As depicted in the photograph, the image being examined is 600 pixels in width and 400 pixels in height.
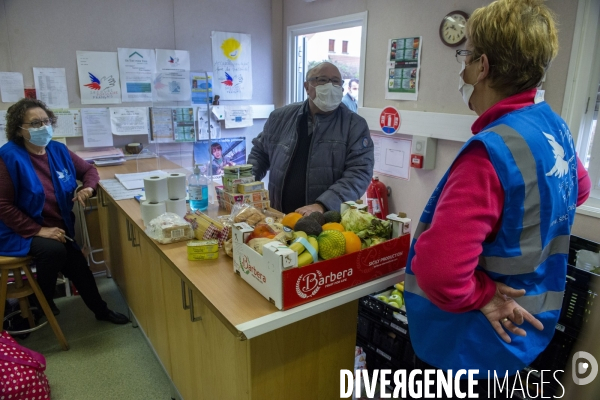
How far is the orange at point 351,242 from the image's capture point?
1259 millimetres

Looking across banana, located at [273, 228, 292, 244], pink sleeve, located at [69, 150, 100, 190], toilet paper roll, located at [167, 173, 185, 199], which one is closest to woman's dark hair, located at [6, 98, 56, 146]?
pink sleeve, located at [69, 150, 100, 190]

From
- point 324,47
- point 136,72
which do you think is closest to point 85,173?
point 136,72

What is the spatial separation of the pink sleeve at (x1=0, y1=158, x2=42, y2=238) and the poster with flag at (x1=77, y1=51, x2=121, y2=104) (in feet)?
3.63

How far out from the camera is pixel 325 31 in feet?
12.1

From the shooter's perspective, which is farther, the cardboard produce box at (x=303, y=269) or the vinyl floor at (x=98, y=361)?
the vinyl floor at (x=98, y=361)

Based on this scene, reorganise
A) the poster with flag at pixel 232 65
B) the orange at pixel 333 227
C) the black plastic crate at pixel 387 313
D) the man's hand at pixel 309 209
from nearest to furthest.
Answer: the orange at pixel 333 227
the man's hand at pixel 309 209
the black plastic crate at pixel 387 313
the poster with flag at pixel 232 65

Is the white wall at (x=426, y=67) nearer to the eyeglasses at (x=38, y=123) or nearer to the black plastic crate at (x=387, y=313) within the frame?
the black plastic crate at (x=387, y=313)

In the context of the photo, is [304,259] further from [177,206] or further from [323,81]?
[323,81]

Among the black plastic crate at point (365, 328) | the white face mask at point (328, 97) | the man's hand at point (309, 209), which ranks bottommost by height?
the black plastic crate at point (365, 328)

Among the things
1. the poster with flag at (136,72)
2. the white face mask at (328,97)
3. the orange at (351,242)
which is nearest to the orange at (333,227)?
the orange at (351,242)

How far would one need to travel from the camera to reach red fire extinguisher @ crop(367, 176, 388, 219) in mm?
3090

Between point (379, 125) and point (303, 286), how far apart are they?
7.12ft

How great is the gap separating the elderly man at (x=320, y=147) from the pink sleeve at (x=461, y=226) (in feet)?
3.78

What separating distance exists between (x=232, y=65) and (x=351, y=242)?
9.79ft
